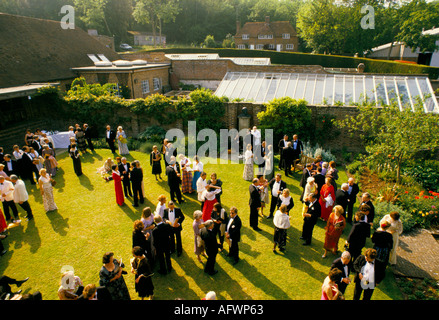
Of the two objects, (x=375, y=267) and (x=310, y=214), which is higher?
(x=310, y=214)

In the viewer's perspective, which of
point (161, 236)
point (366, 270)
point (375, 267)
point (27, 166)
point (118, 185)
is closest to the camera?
point (366, 270)

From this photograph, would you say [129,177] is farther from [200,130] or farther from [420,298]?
[420,298]

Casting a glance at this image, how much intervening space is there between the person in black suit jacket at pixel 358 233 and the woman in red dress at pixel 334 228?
0.31 meters

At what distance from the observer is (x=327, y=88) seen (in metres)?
17.9

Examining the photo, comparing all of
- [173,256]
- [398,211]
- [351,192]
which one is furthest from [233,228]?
[398,211]

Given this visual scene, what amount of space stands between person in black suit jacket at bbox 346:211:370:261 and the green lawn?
84 cm

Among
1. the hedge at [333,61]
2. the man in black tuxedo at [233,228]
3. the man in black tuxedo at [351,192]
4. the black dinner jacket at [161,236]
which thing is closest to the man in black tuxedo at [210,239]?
the man in black tuxedo at [233,228]

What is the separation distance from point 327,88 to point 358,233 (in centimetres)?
1340

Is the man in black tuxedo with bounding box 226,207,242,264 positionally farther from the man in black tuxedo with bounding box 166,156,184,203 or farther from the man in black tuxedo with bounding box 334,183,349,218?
the man in black tuxedo with bounding box 334,183,349,218

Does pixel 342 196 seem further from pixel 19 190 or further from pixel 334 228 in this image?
pixel 19 190

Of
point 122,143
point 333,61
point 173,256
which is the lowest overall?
point 173,256

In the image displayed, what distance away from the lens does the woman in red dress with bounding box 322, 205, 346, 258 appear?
696cm
